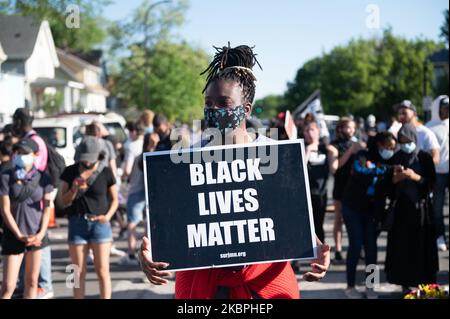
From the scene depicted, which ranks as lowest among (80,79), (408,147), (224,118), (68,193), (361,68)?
(68,193)

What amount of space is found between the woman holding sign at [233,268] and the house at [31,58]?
1442 centimetres

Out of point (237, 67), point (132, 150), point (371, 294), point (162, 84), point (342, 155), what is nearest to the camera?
point (237, 67)

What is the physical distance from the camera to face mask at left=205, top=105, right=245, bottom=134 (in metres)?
3.13

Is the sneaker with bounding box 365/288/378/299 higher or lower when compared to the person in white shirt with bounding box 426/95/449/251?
lower

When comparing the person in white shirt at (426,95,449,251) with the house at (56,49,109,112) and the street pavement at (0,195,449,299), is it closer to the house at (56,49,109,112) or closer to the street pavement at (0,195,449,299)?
the street pavement at (0,195,449,299)

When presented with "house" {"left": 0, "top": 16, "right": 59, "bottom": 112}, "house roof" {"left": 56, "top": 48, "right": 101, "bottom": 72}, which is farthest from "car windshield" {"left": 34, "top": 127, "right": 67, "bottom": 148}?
"house roof" {"left": 56, "top": 48, "right": 101, "bottom": 72}

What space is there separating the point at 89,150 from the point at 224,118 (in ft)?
13.4

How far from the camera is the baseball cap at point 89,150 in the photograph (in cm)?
695

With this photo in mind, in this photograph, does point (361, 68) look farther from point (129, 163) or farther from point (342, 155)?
point (342, 155)

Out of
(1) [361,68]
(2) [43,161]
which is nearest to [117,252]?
(2) [43,161]

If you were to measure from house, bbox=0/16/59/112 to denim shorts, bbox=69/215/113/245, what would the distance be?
→ 1093cm

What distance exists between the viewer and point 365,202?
768cm

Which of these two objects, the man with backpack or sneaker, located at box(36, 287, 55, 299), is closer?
the man with backpack
